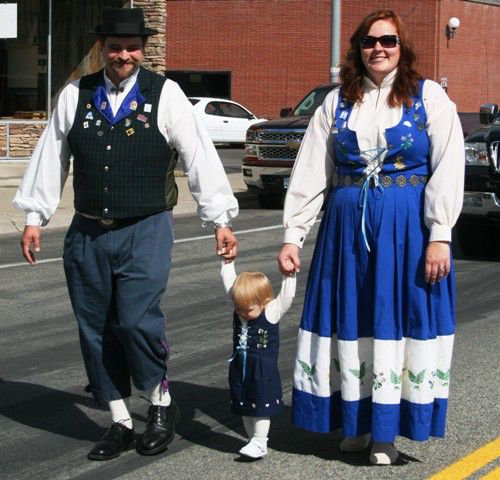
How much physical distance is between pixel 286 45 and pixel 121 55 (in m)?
37.7

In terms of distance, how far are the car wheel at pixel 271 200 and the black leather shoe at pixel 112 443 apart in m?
12.9

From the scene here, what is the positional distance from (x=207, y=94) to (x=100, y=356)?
39.7m

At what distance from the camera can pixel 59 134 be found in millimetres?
5746

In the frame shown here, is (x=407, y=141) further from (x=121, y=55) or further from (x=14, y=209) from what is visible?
(x=14, y=209)

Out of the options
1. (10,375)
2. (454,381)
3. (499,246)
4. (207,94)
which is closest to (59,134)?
(10,375)

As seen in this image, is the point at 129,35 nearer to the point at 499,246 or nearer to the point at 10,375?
the point at 10,375

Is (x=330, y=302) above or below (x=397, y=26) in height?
below

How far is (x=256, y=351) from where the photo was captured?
5695mm

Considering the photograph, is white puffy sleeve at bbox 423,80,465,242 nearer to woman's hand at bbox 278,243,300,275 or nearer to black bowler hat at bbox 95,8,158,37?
woman's hand at bbox 278,243,300,275

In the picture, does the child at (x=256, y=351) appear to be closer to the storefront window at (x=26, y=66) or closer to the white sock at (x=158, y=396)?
the white sock at (x=158, y=396)

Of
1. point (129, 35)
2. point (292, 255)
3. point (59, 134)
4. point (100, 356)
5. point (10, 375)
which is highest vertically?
point (129, 35)

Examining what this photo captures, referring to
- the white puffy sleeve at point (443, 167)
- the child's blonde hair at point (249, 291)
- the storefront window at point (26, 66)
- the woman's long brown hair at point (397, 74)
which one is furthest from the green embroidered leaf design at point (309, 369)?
the storefront window at point (26, 66)

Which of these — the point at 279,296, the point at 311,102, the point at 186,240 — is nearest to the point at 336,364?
the point at 279,296

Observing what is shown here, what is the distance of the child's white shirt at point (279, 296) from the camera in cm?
566
